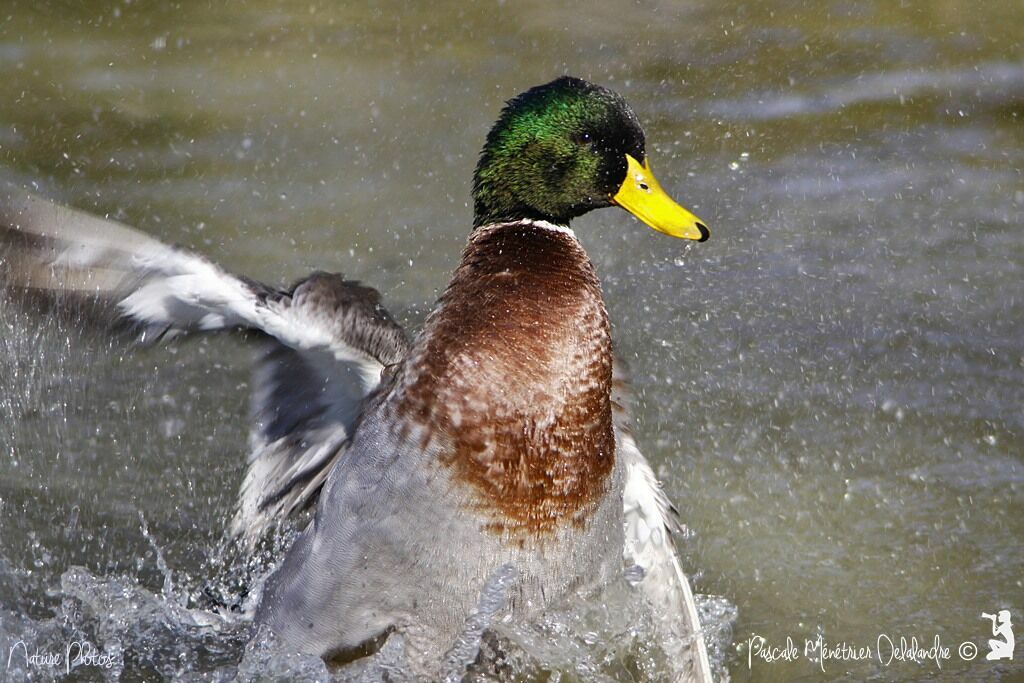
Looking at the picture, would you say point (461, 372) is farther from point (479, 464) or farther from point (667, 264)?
point (667, 264)

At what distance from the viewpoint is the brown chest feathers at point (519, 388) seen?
3.21m

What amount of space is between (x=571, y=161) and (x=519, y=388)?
0.64 meters

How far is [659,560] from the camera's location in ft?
13.0

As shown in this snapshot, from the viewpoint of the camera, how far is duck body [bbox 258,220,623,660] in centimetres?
322

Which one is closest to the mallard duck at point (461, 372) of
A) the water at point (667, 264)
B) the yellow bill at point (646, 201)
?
the yellow bill at point (646, 201)

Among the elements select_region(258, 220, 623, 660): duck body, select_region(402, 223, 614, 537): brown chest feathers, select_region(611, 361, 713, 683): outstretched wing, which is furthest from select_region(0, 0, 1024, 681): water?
select_region(402, 223, 614, 537): brown chest feathers

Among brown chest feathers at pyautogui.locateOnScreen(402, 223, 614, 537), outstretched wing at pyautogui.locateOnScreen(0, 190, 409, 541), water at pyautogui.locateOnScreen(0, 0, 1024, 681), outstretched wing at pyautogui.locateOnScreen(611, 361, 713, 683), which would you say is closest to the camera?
brown chest feathers at pyautogui.locateOnScreen(402, 223, 614, 537)

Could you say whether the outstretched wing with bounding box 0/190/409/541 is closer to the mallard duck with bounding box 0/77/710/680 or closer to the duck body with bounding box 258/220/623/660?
the mallard duck with bounding box 0/77/710/680

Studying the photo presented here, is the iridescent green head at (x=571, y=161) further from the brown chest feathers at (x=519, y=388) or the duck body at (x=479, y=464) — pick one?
the brown chest feathers at (x=519, y=388)

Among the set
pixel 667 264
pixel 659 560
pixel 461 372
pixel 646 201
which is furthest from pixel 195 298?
pixel 667 264

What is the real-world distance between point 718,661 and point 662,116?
143 inches

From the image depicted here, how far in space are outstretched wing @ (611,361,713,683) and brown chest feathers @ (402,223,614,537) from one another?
606 mm

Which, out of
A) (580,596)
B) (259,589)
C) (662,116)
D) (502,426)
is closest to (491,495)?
(502,426)

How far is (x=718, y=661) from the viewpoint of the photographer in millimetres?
3949
